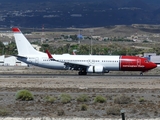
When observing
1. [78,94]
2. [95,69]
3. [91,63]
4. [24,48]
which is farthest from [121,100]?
[24,48]

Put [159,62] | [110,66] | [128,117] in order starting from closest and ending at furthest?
[128,117] → [110,66] → [159,62]

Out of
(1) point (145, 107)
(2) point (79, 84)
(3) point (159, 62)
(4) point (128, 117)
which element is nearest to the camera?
(4) point (128, 117)

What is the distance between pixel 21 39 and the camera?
80938 millimetres

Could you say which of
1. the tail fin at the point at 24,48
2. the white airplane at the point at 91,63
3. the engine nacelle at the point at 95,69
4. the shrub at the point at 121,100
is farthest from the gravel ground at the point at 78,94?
the tail fin at the point at 24,48

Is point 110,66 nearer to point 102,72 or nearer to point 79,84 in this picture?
point 102,72

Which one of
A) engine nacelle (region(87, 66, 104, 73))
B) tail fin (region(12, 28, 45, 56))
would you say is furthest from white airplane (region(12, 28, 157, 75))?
tail fin (region(12, 28, 45, 56))

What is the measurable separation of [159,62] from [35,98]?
6927cm

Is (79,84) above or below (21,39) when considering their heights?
below

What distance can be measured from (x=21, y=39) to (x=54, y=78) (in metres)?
13.7

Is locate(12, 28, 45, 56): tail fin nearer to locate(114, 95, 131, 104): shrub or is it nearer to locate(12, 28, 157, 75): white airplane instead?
locate(12, 28, 157, 75): white airplane

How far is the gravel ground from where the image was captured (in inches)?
1484

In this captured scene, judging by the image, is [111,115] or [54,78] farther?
[54,78]

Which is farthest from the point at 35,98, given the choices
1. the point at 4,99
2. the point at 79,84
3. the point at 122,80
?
the point at 122,80

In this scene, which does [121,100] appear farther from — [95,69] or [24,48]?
[24,48]
